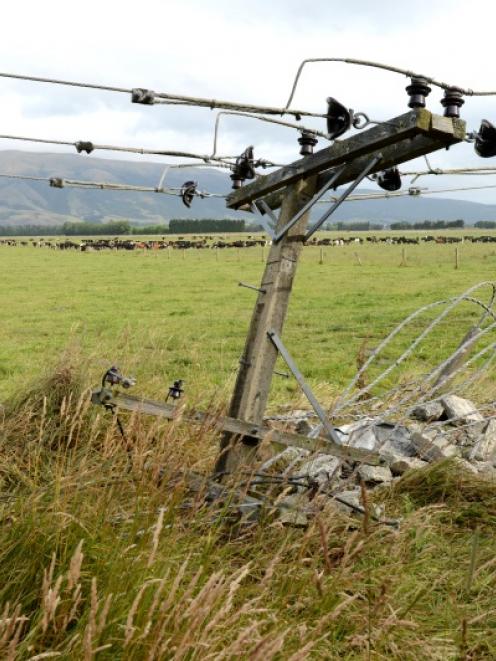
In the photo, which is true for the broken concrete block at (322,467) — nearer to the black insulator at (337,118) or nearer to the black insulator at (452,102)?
the black insulator at (337,118)

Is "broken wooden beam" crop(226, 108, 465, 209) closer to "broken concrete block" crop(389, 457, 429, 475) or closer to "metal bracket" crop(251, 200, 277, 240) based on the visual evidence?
"metal bracket" crop(251, 200, 277, 240)

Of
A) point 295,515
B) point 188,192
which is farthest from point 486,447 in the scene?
point 188,192

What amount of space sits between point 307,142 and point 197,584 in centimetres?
285

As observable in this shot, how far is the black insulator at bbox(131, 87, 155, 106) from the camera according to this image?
3629 millimetres

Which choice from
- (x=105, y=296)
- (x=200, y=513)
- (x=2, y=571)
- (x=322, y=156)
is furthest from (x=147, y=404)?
(x=105, y=296)

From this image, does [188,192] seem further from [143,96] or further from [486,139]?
[486,139]

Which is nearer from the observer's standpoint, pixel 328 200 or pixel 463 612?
pixel 463 612

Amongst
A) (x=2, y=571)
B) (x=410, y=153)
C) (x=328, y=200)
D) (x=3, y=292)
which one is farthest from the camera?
(x=3, y=292)

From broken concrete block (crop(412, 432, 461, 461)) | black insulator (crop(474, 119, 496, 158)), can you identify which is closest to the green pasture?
broken concrete block (crop(412, 432, 461, 461))

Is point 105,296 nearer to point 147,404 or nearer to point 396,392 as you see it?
point 396,392

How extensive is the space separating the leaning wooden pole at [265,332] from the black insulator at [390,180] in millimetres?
1012

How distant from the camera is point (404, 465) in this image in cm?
552

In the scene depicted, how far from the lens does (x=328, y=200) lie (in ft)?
17.6

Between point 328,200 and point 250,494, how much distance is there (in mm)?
2320
